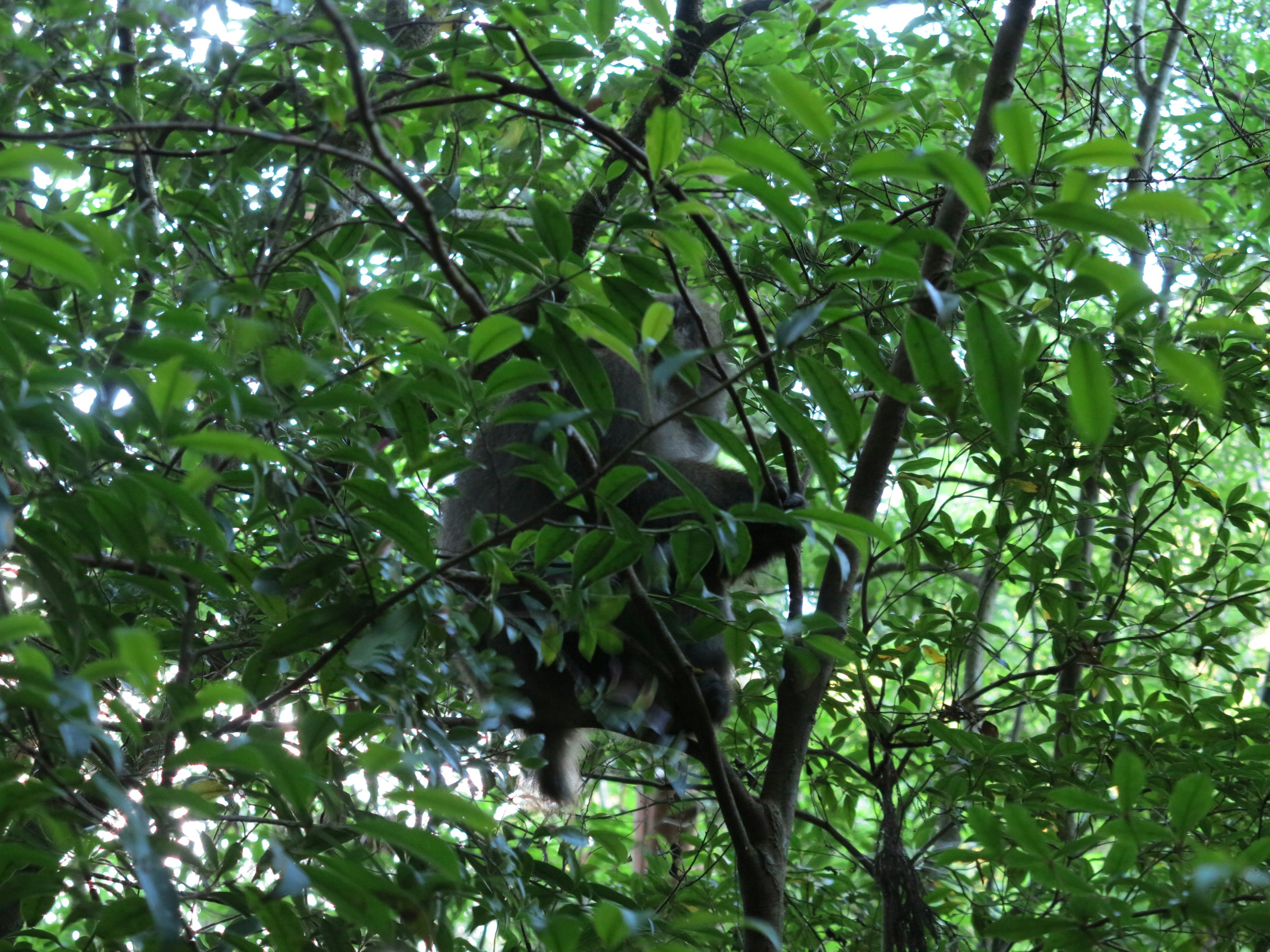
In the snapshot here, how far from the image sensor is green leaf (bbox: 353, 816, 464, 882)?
918 mm

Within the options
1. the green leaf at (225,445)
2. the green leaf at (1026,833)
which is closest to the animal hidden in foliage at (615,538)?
the green leaf at (225,445)

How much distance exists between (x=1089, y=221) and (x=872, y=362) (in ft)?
0.75

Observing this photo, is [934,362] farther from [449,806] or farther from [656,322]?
[449,806]

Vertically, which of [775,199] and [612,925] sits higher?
[775,199]

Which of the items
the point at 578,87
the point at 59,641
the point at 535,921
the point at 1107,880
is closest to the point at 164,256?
the point at 59,641

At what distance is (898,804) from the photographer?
2.59m

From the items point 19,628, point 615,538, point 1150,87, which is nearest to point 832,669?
point 615,538

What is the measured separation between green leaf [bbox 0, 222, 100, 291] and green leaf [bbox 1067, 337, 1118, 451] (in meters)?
0.88

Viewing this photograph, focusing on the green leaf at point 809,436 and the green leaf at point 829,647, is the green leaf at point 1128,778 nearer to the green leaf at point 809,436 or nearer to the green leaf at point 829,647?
the green leaf at point 829,647

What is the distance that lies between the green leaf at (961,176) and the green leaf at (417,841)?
73cm

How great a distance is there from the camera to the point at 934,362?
103 cm

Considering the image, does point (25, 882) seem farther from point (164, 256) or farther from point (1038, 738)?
point (1038, 738)

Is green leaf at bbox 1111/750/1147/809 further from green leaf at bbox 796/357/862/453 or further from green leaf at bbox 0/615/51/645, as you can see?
green leaf at bbox 0/615/51/645

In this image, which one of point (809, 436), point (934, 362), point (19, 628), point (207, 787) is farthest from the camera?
point (207, 787)
